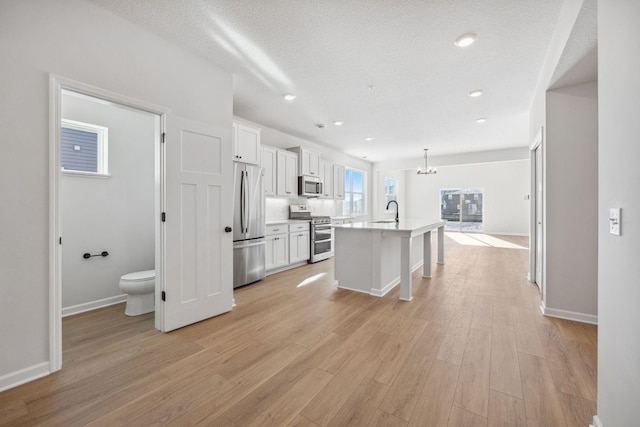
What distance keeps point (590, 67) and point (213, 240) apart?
374 centimetres

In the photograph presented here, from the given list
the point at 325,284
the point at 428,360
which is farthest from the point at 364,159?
the point at 428,360

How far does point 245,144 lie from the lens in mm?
4035

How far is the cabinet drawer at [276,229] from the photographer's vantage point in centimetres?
462

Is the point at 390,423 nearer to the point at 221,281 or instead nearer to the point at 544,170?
the point at 221,281

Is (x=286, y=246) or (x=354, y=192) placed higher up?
(x=354, y=192)

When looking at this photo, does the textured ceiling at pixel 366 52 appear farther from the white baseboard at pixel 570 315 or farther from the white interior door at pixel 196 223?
the white baseboard at pixel 570 315

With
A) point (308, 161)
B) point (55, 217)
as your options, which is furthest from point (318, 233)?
point (55, 217)

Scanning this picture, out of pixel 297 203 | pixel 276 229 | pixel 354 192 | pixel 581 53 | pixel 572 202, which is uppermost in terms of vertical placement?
pixel 581 53

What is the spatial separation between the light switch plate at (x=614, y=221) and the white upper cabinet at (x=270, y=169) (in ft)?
14.1

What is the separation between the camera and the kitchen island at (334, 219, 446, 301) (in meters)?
3.32

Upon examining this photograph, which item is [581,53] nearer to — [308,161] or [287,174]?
[287,174]

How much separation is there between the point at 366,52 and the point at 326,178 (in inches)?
158

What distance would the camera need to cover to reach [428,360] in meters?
2.04

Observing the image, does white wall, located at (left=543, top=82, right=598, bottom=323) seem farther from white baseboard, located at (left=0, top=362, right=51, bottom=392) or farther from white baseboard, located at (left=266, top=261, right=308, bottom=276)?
white baseboard, located at (left=0, top=362, right=51, bottom=392)
